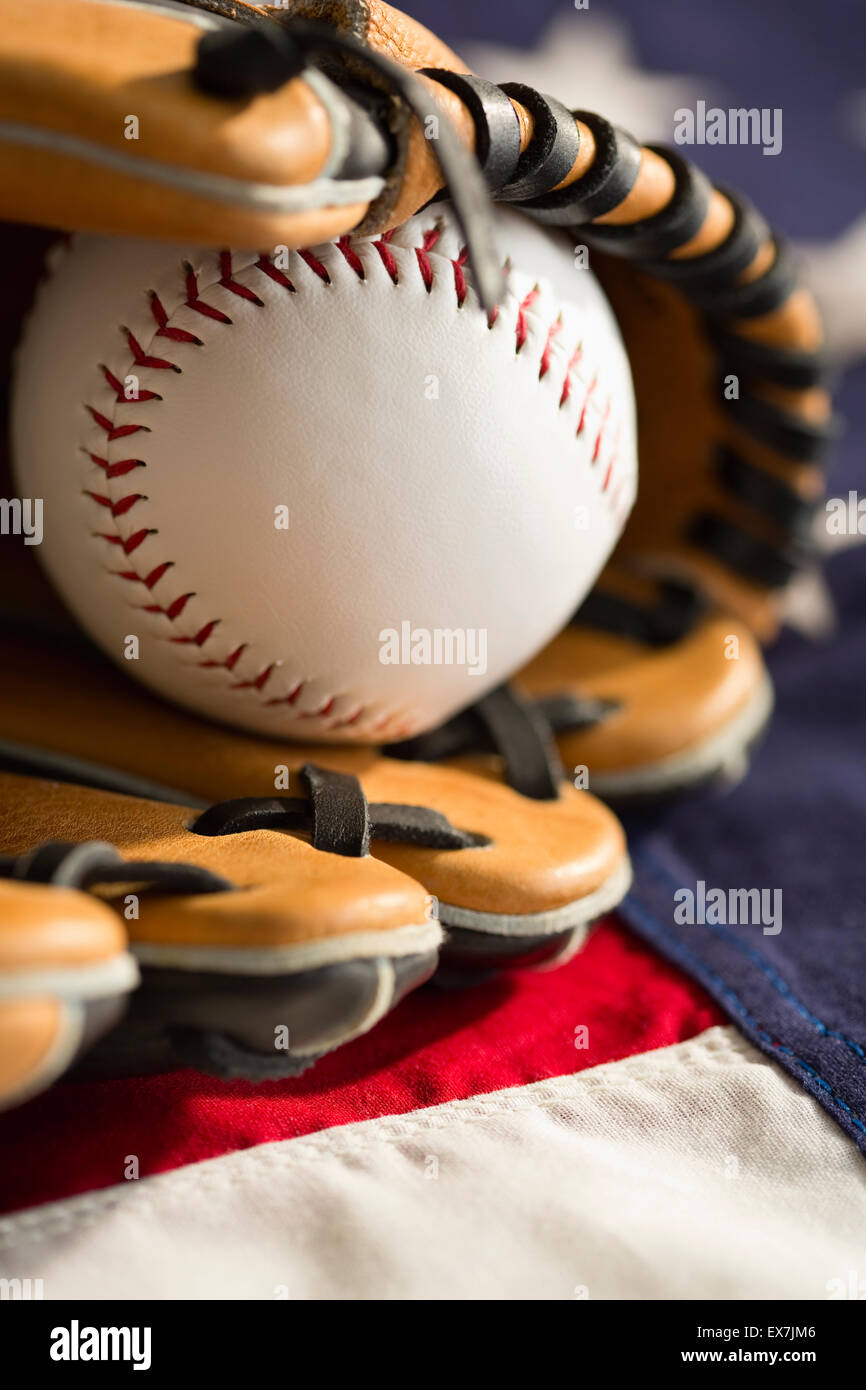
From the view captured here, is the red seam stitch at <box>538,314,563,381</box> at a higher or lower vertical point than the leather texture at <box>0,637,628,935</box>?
higher

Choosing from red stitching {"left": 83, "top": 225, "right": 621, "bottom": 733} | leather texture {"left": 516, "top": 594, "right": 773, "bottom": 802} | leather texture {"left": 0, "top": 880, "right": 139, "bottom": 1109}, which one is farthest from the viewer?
leather texture {"left": 516, "top": 594, "right": 773, "bottom": 802}

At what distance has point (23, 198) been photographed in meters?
0.60

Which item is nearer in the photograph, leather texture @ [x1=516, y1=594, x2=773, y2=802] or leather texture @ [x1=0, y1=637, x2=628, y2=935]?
leather texture @ [x1=0, y1=637, x2=628, y2=935]

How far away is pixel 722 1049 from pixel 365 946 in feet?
1.15

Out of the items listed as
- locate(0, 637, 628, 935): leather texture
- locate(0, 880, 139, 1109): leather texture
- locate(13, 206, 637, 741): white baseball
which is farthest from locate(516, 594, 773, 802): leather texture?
locate(0, 880, 139, 1109): leather texture

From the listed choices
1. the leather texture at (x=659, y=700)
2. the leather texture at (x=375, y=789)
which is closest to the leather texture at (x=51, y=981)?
the leather texture at (x=375, y=789)

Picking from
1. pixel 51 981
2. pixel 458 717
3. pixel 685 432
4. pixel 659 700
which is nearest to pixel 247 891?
pixel 51 981

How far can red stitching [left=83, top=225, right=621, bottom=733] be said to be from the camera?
27.0 inches

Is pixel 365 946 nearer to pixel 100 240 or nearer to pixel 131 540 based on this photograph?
pixel 131 540

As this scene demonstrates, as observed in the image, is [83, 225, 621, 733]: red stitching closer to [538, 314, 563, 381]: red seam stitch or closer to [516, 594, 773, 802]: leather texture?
[538, 314, 563, 381]: red seam stitch

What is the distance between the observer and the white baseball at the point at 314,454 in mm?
692

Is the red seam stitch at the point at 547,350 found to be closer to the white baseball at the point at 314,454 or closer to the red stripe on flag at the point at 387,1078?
the white baseball at the point at 314,454

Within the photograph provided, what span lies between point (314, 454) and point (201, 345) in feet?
0.30
